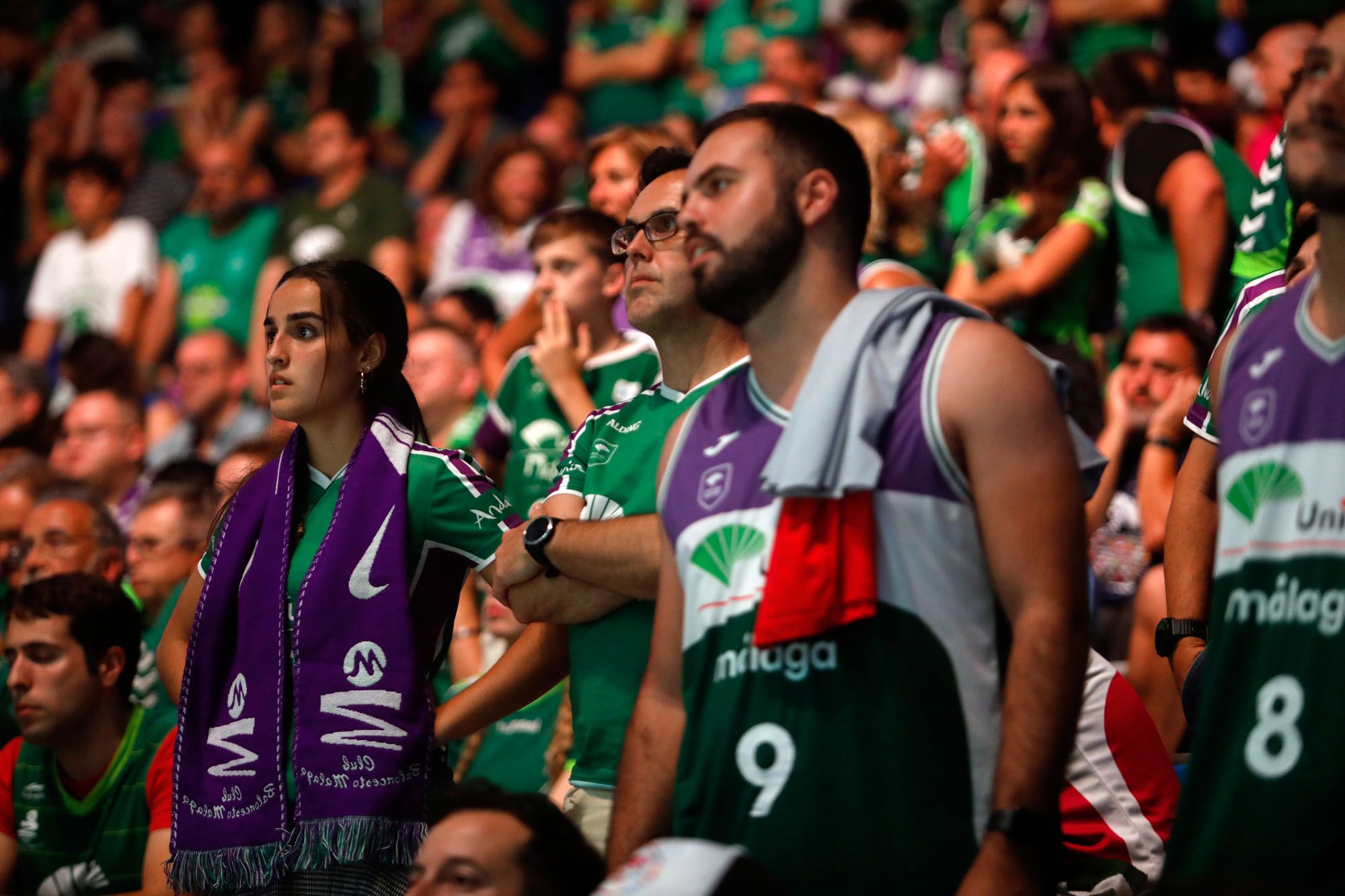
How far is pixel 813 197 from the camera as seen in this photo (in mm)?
2637

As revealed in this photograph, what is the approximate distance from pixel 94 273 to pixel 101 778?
6021 millimetres

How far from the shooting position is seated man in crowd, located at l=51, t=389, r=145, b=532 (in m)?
7.15

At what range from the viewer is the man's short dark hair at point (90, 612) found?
15.1 feet

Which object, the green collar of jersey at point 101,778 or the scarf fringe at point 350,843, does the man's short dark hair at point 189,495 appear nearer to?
the green collar of jersey at point 101,778

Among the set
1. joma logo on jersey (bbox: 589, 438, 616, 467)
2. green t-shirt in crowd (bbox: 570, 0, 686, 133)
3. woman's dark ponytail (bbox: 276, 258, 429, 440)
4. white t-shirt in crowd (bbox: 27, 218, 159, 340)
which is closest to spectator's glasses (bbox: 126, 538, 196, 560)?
woman's dark ponytail (bbox: 276, 258, 429, 440)

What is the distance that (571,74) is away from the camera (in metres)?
10.4

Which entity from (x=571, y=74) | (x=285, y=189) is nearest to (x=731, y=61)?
(x=571, y=74)

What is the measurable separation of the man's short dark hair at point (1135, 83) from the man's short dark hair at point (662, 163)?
3.28m

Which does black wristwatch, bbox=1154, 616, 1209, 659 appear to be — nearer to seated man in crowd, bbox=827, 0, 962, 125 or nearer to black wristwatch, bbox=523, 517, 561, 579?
black wristwatch, bbox=523, 517, 561, 579

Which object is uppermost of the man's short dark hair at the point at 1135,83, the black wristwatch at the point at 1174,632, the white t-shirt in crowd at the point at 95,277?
the man's short dark hair at the point at 1135,83

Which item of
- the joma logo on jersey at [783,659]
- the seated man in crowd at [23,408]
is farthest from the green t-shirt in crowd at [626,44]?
the joma logo on jersey at [783,659]

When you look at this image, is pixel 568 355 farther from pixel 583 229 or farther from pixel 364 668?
pixel 364 668

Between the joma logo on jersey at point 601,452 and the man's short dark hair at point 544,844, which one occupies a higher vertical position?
the joma logo on jersey at point 601,452

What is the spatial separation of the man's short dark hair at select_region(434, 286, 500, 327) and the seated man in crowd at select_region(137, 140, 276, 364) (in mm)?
2346
